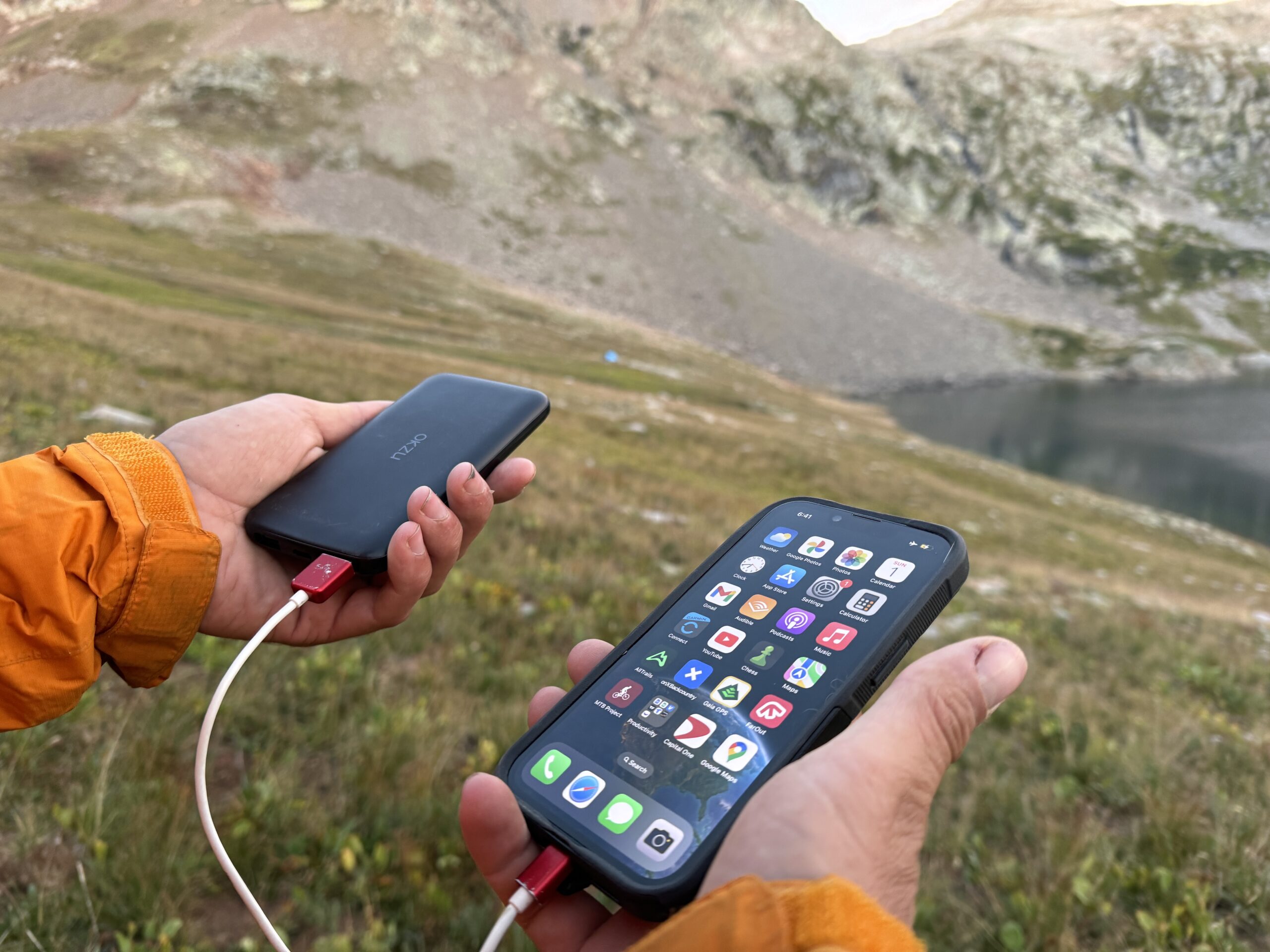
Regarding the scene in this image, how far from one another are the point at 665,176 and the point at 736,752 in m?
147

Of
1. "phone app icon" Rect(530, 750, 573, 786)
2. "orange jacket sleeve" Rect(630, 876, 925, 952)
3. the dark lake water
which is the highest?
"orange jacket sleeve" Rect(630, 876, 925, 952)

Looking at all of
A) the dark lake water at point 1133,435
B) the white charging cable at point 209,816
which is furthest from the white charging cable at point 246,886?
the dark lake water at point 1133,435

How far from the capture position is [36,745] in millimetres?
3102

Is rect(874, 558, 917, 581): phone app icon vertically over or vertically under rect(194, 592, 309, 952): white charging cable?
under

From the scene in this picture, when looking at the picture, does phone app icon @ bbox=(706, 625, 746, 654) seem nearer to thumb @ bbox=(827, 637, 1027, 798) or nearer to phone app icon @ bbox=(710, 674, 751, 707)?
phone app icon @ bbox=(710, 674, 751, 707)

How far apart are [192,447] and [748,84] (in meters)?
190

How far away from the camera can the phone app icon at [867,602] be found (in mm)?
2549

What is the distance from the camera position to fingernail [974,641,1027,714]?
1999mm

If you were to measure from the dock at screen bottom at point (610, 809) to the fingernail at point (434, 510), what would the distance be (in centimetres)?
109

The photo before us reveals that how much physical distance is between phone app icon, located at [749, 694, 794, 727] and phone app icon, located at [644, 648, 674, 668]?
41 centimetres

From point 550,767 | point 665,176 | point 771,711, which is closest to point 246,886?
point 550,767

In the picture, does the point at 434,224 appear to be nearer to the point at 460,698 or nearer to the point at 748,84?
the point at 748,84

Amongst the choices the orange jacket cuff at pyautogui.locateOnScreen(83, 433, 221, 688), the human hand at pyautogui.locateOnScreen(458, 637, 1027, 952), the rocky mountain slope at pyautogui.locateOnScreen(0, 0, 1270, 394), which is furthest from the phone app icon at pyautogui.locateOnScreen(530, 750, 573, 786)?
the rocky mountain slope at pyautogui.locateOnScreen(0, 0, 1270, 394)

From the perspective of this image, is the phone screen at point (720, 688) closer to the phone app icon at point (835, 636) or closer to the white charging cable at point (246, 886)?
the phone app icon at point (835, 636)
